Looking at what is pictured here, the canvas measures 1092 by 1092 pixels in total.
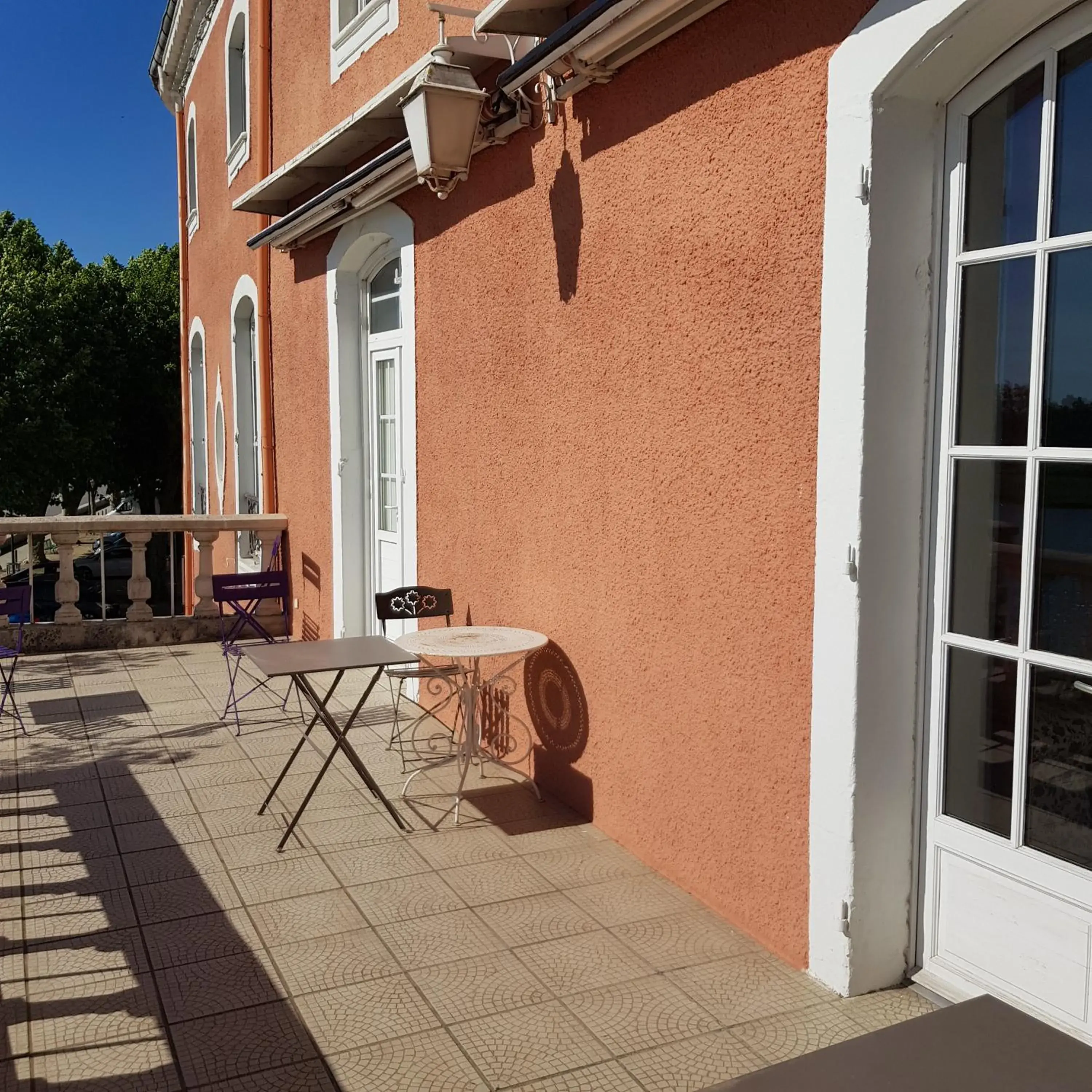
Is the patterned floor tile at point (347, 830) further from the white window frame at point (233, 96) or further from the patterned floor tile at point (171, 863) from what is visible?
the white window frame at point (233, 96)

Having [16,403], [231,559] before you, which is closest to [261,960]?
[231,559]

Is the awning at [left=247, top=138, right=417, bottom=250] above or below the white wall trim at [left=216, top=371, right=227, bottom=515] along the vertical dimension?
above

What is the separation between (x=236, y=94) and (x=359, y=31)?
513cm

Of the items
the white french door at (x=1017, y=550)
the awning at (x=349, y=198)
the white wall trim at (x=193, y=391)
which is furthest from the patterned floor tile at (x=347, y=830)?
the white wall trim at (x=193, y=391)

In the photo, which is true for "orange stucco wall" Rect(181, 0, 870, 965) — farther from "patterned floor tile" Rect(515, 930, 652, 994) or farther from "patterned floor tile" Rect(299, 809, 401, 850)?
"patterned floor tile" Rect(299, 809, 401, 850)

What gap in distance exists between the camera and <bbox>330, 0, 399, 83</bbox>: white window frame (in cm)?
679

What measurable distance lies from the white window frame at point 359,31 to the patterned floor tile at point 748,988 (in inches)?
226

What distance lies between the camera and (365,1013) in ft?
10.8

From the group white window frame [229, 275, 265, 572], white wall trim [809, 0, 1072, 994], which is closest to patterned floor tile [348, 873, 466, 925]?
white wall trim [809, 0, 1072, 994]

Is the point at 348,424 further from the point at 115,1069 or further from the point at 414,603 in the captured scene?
the point at 115,1069

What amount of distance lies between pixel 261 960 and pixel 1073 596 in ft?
9.14

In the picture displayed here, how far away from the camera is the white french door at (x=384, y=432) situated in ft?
24.8

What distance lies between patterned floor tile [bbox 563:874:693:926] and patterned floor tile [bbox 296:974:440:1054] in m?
0.82

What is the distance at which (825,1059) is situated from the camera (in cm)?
148
